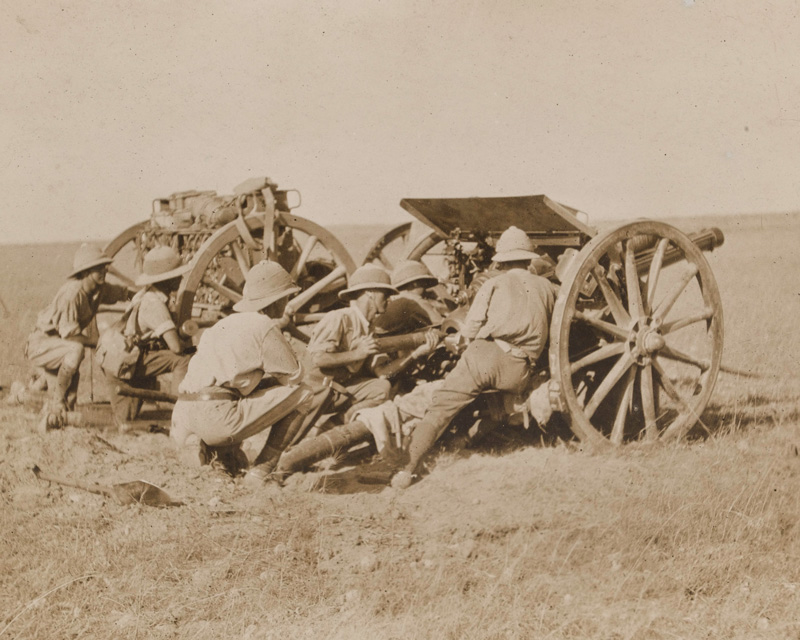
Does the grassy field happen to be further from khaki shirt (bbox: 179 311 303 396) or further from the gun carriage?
khaki shirt (bbox: 179 311 303 396)

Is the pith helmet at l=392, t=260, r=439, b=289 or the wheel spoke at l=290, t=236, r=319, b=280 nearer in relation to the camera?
the pith helmet at l=392, t=260, r=439, b=289

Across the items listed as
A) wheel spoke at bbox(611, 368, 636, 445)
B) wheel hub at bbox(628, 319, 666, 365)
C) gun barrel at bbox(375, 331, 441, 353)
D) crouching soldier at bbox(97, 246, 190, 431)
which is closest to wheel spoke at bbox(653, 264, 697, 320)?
wheel hub at bbox(628, 319, 666, 365)

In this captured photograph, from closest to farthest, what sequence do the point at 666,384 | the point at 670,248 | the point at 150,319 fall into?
1. the point at 666,384
2. the point at 670,248
3. the point at 150,319

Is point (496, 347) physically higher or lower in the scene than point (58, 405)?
higher

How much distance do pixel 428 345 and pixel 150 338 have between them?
92.1 inches

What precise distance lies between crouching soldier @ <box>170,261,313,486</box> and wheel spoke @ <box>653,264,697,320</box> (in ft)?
8.70

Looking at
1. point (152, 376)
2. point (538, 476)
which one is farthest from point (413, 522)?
point (152, 376)

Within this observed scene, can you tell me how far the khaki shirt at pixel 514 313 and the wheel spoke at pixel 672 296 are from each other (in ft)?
2.81

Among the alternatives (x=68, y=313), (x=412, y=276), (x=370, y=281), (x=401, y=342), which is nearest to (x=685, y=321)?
(x=401, y=342)

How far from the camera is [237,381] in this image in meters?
5.17

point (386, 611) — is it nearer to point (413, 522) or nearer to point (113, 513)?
point (413, 522)

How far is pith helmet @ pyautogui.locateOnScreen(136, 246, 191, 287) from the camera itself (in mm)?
6875

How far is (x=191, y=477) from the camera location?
18.0ft

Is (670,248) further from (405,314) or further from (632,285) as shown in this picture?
(405,314)
